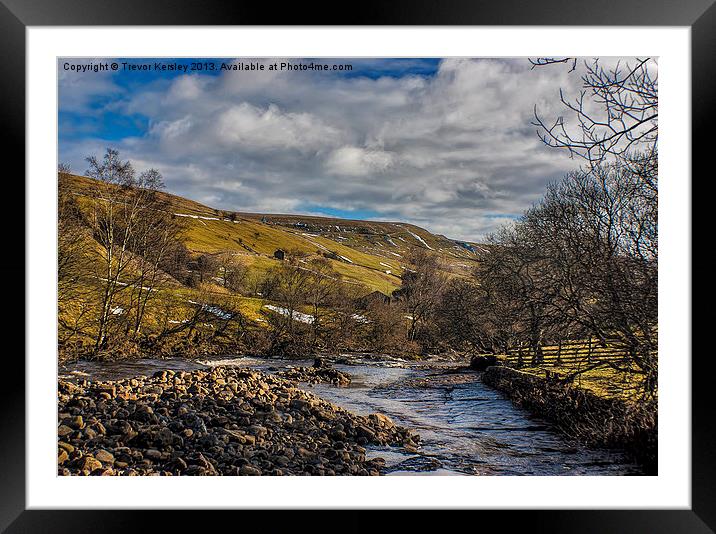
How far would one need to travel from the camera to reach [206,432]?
4891mm

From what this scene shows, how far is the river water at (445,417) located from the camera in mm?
4770

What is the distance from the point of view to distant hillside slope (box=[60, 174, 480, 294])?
8.74 metres

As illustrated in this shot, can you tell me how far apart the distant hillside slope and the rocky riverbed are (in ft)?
11.2

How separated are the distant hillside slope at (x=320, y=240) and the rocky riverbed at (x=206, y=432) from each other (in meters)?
3.42

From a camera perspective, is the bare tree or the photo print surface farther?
the bare tree

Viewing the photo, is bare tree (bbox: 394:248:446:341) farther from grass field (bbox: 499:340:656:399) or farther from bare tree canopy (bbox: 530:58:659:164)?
bare tree canopy (bbox: 530:58:659:164)

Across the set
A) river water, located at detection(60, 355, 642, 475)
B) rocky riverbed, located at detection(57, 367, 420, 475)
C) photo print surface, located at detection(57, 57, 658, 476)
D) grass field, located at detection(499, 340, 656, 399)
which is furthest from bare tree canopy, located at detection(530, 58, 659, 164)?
rocky riverbed, located at detection(57, 367, 420, 475)

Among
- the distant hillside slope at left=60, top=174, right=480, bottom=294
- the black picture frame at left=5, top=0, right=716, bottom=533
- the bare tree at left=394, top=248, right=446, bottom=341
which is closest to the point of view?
the black picture frame at left=5, top=0, right=716, bottom=533

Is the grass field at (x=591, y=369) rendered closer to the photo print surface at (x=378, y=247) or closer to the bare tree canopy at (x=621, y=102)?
the photo print surface at (x=378, y=247)
